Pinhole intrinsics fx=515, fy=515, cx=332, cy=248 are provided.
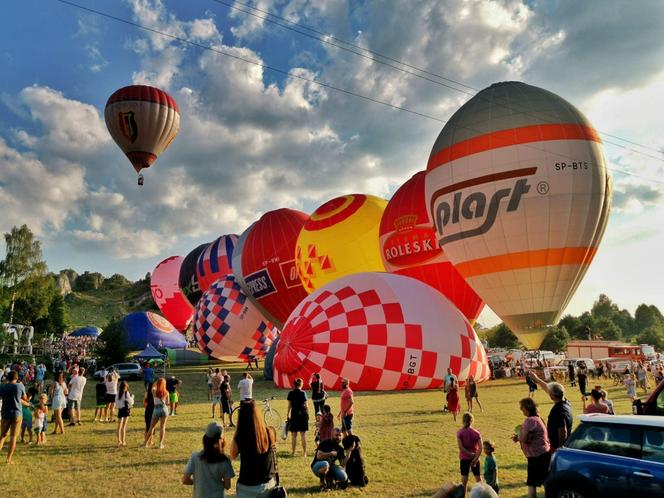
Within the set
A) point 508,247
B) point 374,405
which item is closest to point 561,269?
point 508,247

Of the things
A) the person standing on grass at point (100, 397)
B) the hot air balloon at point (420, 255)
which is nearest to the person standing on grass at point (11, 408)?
the person standing on grass at point (100, 397)

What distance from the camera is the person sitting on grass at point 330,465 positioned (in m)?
7.03

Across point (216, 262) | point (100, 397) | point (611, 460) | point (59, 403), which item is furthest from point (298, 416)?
point (216, 262)

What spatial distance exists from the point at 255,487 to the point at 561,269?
1801 cm

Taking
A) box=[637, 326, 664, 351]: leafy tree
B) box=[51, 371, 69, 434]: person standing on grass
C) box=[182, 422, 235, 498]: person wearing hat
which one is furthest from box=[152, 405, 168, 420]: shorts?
box=[637, 326, 664, 351]: leafy tree

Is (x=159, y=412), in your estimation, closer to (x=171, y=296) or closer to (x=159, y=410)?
(x=159, y=410)

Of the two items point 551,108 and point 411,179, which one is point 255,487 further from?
point 411,179

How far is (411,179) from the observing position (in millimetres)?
26984

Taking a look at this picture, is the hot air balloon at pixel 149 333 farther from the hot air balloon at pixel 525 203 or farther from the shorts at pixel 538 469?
the shorts at pixel 538 469

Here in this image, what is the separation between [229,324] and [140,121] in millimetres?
13262

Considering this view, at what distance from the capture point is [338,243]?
26.1 m

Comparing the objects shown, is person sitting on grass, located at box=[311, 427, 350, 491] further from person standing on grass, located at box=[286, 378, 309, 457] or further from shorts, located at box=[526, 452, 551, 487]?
→ shorts, located at box=[526, 452, 551, 487]

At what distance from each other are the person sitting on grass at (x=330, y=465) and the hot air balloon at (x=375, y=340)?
954cm

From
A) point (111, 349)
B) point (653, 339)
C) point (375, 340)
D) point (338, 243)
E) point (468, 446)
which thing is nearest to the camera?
point (468, 446)
